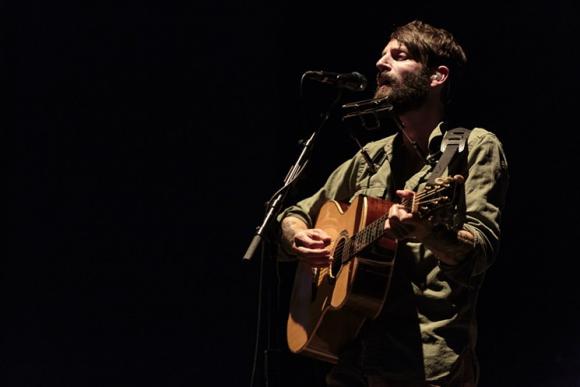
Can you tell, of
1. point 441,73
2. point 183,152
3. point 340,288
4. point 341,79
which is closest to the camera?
point 340,288

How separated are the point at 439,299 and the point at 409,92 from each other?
83 centimetres

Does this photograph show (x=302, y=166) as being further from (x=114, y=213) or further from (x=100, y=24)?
(x=100, y=24)

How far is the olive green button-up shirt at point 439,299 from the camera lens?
2256mm

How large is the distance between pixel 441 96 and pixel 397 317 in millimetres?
898

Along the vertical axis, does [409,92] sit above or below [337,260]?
above

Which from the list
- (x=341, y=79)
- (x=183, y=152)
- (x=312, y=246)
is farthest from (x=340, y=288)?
(x=183, y=152)

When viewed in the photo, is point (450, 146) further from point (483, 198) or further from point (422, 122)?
point (422, 122)

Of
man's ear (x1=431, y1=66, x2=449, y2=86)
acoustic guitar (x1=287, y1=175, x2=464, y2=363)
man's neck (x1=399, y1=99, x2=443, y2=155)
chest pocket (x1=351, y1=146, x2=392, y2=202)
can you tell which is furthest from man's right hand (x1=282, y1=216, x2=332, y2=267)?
man's ear (x1=431, y1=66, x2=449, y2=86)

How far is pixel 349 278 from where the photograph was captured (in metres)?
2.48

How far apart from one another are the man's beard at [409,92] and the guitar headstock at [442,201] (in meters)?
0.81

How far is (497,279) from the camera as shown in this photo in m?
3.32

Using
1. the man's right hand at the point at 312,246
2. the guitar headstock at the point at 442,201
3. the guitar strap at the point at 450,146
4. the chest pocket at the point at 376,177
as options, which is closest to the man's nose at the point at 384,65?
the chest pocket at the point at 376,177

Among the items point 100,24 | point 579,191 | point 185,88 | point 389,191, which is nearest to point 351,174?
point 389,191

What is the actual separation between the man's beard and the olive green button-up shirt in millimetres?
383
